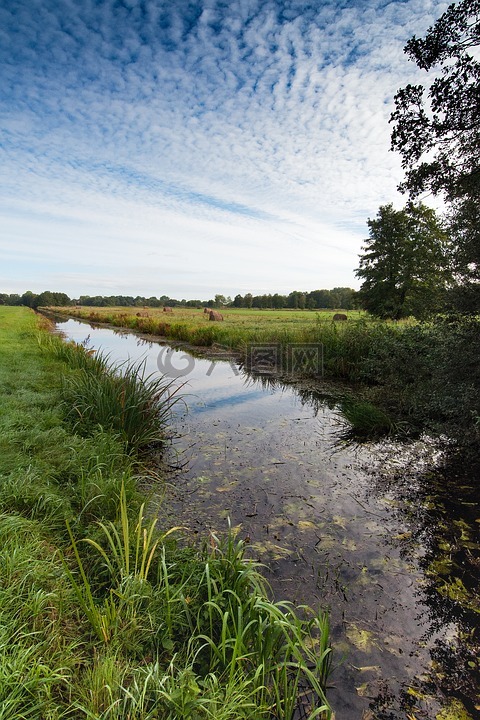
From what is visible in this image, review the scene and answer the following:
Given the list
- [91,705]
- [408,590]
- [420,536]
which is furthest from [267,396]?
[91,705]

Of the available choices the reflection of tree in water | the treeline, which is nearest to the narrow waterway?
the reflection of tree in water

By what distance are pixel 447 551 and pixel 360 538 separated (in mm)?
784

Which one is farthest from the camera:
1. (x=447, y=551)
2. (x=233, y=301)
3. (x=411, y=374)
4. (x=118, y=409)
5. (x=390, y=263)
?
(x=233, y=301)

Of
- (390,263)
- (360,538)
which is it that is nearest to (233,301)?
(390,263)

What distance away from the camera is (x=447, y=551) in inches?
127

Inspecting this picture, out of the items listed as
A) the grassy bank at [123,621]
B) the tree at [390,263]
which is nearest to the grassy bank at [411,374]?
the grassy bank at [123,621]

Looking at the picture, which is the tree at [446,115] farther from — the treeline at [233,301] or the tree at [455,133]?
the treeline at [233,301]

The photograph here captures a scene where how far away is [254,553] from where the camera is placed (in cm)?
314

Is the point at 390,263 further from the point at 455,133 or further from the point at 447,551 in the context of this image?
the point at 447,551

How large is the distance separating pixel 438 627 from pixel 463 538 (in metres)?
1.28

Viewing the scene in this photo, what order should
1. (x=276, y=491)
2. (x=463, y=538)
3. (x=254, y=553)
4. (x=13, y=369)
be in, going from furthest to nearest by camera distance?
(x=13, y=369) → (x=276, y=491) → (x=463, y=538) → (x=254, y=553)

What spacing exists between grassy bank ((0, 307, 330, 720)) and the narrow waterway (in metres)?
0.35

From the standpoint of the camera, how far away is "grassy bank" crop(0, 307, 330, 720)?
1.51 meters

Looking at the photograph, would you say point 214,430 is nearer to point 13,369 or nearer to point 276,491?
point 276,491
